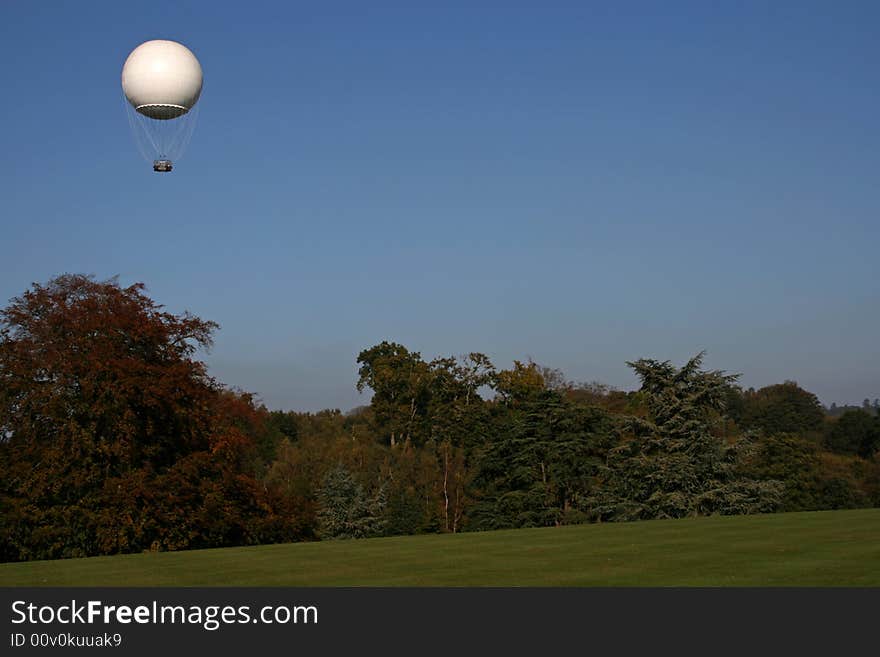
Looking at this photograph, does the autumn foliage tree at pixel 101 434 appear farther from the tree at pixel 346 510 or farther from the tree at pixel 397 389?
the tree at pixel 397 389

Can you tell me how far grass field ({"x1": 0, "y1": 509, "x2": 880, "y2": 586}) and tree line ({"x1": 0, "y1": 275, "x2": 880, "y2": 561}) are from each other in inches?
407

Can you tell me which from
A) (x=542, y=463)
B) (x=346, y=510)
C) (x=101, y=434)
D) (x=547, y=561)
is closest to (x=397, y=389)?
(x=346, y=510)

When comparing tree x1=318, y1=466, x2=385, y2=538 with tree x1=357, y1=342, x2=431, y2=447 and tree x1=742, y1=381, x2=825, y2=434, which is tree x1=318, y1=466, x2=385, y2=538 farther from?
tree x1=742, y1=381, x2=825, y2=434

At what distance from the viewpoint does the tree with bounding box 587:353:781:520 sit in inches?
1656

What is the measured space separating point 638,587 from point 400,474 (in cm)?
5574

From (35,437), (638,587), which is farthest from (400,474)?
(638,587)

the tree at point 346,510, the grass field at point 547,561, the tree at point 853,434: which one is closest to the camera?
the grass field at point 547,561

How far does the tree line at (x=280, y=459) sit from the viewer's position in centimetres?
3241

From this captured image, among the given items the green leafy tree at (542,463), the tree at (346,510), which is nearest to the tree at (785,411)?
the green leafy tree at (542,463)

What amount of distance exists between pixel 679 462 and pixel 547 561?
26022 millimetres

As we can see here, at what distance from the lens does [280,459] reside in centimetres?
7394

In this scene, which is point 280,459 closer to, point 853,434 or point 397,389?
point 397,389

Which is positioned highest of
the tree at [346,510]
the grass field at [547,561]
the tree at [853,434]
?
the tree at [853,434]

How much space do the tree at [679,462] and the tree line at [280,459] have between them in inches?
3.4
